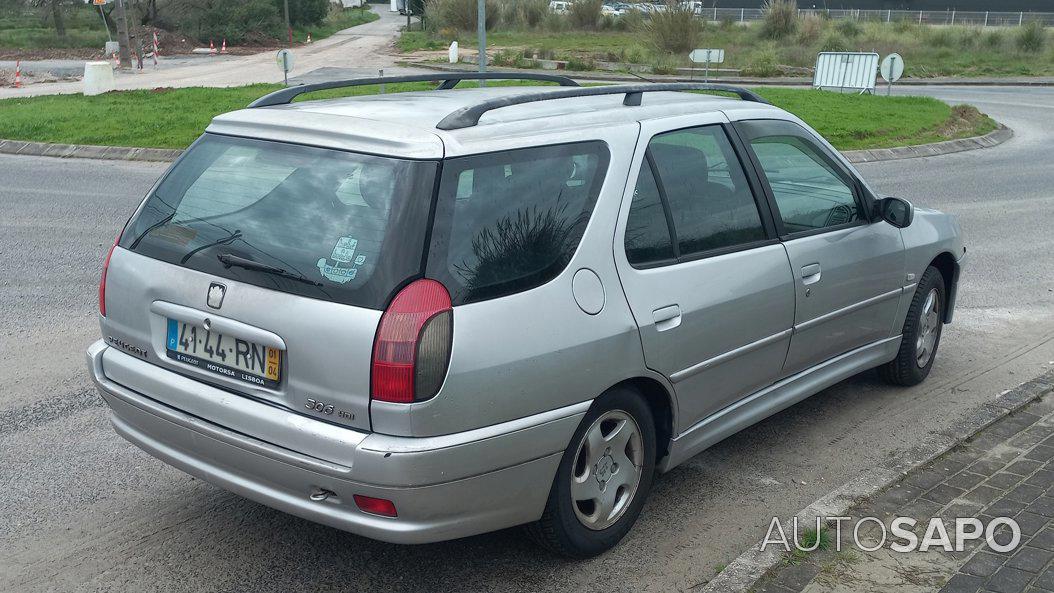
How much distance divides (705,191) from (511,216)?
3.79 feet

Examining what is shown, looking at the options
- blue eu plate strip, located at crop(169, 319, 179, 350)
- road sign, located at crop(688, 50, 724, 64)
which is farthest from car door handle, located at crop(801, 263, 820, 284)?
road sign, located at crop(688, 50, 724, 64)

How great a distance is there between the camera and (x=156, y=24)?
55.0m

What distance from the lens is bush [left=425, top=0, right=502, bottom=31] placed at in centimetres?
5350

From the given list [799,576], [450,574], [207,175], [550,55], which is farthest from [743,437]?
[550,55]

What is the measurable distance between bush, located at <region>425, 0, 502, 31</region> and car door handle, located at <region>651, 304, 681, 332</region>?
51.0 metres

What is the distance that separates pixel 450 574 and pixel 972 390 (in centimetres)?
360

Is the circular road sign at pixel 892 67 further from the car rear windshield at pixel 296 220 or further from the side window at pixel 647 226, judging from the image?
the car rear windshield at pixel 296 220

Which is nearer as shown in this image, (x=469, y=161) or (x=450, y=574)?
(x=469, y=161)

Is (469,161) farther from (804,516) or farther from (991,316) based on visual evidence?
(991,316)

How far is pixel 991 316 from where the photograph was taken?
7453 mm

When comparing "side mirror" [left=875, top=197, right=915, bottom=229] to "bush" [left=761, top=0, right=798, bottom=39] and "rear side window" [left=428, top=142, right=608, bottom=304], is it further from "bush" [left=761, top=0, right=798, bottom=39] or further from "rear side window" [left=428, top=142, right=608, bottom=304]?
"bush" [left=761, top=0, right=798, bottom=39]

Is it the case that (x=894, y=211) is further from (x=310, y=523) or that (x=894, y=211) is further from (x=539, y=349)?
(x=310, y=523)

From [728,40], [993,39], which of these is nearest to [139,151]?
[728,40]

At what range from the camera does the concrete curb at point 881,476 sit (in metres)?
3.60
